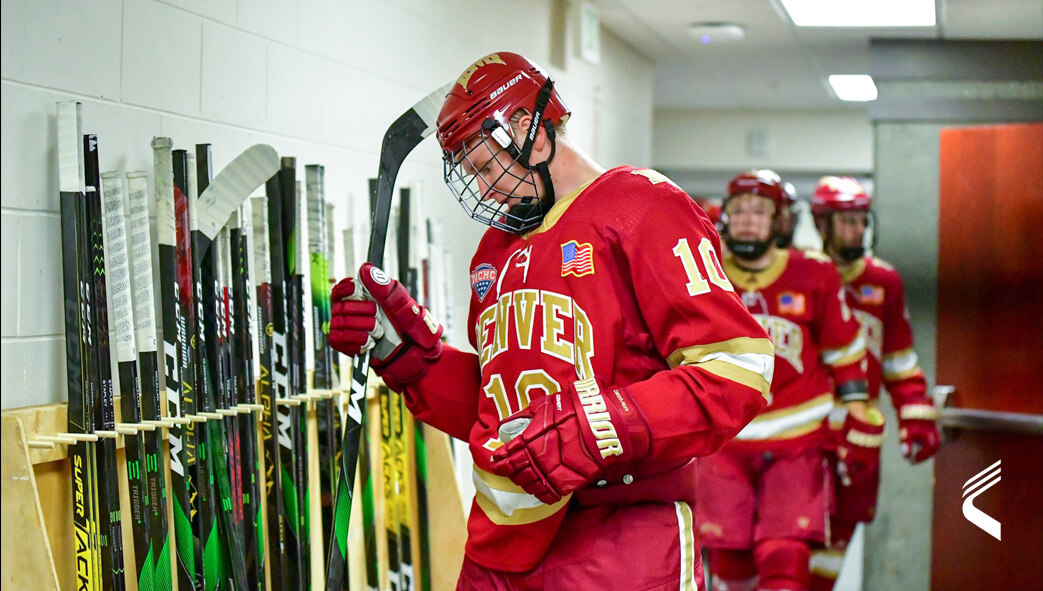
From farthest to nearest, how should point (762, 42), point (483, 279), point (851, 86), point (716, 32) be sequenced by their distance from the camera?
point (851, 86) < point (762, 42) < point (716, 32) < point (483, 279)

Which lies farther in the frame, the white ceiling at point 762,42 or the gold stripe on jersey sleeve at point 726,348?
the white ceiling at point 762,42

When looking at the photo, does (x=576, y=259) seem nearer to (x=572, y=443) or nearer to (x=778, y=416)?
(x=572, y=443)

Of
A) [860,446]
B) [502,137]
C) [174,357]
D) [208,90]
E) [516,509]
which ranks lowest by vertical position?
[860,446]

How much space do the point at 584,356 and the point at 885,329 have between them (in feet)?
9.17

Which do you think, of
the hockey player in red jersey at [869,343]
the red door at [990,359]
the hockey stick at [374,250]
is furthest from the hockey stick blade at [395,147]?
the hockey player in red jersey at [869,343]

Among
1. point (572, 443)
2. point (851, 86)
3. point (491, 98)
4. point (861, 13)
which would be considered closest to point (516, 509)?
point (572, 443)

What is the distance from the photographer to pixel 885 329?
14.0ft

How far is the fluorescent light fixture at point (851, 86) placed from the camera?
6.64 metres

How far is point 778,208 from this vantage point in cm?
379

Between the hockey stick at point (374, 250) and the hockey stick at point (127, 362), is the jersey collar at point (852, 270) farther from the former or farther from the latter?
the hockey stick at point (127, 362)

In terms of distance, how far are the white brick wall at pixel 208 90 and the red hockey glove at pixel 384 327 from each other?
463 millimetres

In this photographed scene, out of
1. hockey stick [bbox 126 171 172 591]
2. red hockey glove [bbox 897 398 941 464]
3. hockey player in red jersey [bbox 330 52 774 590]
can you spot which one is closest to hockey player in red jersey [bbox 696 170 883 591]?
red hockey glove [bbox 897 398 941 464]

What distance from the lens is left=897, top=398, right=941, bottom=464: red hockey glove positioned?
160 inches

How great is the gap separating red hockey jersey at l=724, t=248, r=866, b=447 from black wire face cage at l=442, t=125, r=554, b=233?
1.90m
